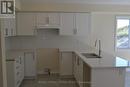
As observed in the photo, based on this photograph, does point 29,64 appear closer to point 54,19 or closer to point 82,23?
point 54,19

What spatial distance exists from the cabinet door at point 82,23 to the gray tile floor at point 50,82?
1.54 m

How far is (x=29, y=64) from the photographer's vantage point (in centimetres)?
542

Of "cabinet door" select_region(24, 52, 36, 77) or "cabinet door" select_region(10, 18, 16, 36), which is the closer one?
"cabinet door" select_region(10, 18, 16, 36)

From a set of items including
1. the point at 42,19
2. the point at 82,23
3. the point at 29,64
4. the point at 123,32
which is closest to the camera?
the point at 29,64

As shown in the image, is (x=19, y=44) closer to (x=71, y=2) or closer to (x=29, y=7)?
(x=29, y=7)

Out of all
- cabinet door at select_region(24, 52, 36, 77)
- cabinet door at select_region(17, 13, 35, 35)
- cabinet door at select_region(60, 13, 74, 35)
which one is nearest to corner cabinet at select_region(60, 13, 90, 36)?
cabinet door at select_region(60, 13, 74, 35)

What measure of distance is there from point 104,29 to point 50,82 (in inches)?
105

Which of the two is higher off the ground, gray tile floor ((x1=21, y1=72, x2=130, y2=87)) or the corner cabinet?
the corner cabinet

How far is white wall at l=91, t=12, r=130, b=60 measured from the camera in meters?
6.21

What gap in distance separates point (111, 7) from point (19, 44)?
11.0 feet

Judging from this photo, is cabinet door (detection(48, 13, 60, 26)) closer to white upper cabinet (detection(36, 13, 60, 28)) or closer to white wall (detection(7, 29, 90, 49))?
white upper cabinet (detection(36, 13, 60, 28))

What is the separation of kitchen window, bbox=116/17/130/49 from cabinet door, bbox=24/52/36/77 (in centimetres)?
312

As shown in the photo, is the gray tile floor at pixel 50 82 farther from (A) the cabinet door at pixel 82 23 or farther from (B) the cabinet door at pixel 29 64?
(A) the cabinet door at pixel 82 23

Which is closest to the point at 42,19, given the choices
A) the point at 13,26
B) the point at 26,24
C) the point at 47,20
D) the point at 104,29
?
the point at 47,20
